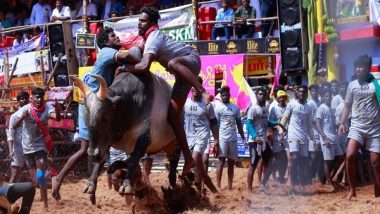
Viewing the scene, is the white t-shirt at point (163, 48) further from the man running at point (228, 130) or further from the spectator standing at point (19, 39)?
the spectator standing at point (19, 39)

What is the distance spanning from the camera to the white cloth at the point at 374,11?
38.8 ft

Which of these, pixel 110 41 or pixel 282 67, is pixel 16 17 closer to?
pixel 282 67

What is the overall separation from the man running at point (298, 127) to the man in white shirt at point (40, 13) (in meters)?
9.19

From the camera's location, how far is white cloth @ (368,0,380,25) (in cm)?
1181

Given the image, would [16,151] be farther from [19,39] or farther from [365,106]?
[19,39]

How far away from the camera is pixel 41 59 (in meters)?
17.9

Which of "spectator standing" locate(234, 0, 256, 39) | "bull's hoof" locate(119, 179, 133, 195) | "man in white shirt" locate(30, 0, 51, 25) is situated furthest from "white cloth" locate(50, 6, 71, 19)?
"bull's hoof" locate(119, 179, 133, 195)

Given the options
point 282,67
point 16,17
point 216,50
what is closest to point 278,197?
point 282,67

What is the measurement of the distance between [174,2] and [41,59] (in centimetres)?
341

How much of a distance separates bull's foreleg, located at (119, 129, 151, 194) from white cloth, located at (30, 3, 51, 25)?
12.1 meters

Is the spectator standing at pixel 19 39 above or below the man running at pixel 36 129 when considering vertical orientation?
above

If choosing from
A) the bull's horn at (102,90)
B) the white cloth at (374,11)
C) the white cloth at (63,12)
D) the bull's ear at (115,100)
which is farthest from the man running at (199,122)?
the white cloth at (63,12)

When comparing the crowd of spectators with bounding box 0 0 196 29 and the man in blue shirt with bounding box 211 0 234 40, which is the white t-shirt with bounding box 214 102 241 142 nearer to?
the man in blue shirt with bounding box 211 0 234 40

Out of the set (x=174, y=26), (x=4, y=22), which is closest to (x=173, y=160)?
(x=174, y=26)
